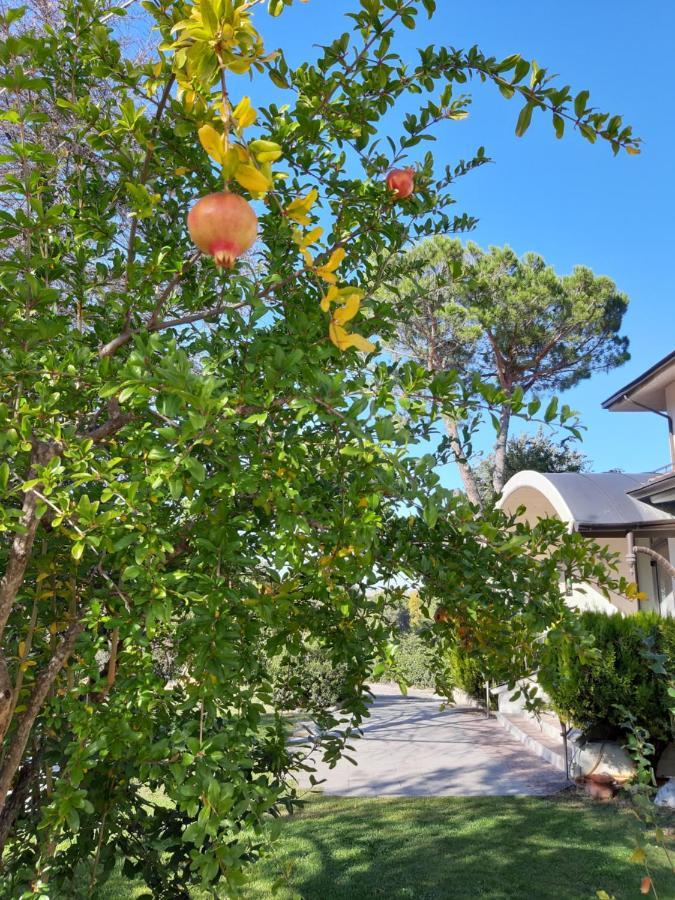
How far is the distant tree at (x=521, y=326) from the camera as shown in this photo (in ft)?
69.4

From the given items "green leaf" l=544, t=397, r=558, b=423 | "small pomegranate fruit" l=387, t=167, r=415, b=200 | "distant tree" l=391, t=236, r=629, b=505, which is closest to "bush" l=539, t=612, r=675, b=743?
"green leaf" l=544, t=397, r=558, b=423

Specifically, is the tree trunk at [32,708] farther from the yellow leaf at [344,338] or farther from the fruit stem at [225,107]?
the fruit stem at [225,107]

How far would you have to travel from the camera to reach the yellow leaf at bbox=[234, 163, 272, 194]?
1028mm

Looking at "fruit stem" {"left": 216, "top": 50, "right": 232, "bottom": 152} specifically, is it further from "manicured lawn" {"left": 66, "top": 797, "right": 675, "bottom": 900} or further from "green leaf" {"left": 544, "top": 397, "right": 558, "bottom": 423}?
"manicured lawn" {"left": 66, "top": 797, "right": 675, "bottom": 900}

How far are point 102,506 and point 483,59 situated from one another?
1832mm

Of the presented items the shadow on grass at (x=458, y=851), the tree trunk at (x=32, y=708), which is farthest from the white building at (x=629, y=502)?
the tree trunk at (x=32, y=708)

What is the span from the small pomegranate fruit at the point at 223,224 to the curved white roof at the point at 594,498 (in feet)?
36.2

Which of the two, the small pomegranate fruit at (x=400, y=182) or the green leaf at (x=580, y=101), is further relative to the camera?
the small pomegranate fruit at (x=400, y=182)

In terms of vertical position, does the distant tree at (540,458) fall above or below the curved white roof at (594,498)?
above

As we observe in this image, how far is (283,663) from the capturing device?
2625 millimetres

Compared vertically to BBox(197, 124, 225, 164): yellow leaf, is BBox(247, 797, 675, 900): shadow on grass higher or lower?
lower

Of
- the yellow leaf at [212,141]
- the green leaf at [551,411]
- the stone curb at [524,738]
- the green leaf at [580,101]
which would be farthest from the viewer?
the stone curb at [524,738]

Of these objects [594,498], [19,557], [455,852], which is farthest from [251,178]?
[594,498]

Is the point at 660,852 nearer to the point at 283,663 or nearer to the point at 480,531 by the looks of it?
the point at 283,663
